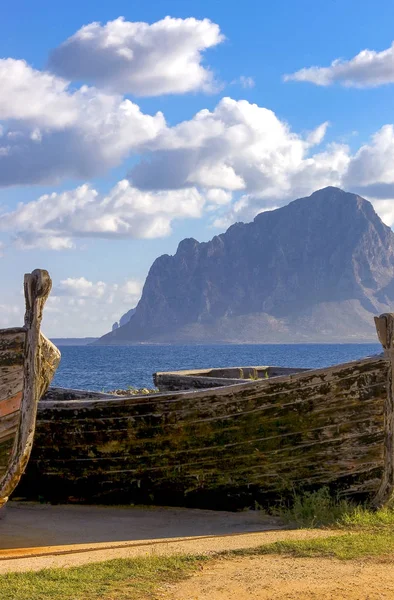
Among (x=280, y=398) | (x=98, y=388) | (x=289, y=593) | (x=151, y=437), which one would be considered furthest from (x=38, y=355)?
(x=98, y=388)

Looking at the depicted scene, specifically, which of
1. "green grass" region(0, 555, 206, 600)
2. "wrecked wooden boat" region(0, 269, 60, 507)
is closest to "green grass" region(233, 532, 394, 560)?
"green grass" region(0, 555, 206, 600)

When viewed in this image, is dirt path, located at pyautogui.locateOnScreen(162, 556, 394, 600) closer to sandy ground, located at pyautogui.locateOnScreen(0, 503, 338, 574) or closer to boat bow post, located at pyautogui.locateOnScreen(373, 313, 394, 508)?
sandy ground, located at pyautogui.locateOnScreen(0, 503, 338, 574)

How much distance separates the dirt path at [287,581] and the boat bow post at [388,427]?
71.2 inches

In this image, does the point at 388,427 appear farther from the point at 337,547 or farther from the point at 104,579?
the point at 104,579

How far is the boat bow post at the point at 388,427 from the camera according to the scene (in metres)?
9.34

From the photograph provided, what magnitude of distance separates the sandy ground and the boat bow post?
1059mm

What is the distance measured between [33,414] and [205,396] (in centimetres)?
216

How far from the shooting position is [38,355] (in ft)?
28.5

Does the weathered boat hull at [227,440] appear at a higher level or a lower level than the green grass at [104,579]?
higher

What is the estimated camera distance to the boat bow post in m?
9.34

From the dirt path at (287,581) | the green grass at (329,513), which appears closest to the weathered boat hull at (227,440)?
the green grass at (329,513)

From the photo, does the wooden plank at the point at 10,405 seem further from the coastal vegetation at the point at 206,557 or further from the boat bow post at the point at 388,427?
the boat bow post at the point at 388,427

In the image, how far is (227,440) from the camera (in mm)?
9695

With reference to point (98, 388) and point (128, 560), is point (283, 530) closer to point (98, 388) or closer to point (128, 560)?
point (128, 560)
